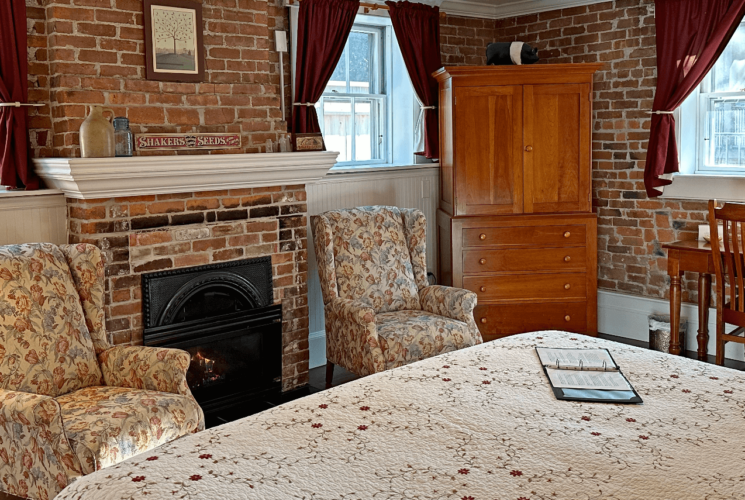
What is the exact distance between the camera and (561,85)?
5277 millimetres

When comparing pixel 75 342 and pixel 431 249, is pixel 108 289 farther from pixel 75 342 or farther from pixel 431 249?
pixel 431 249

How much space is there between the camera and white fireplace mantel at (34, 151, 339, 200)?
353 centimetres

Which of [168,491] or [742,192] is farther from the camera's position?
[742,192]

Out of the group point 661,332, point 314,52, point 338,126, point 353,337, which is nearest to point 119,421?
point 353,337

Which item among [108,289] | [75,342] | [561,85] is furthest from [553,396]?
[561,85]

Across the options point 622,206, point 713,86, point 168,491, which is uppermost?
point 713,86

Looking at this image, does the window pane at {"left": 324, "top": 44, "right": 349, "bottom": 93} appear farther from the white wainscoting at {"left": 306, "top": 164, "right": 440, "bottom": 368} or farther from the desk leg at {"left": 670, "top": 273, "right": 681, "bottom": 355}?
the desk leg at {"left": 670, "top": 273, "right": 681, "bottom": 355}

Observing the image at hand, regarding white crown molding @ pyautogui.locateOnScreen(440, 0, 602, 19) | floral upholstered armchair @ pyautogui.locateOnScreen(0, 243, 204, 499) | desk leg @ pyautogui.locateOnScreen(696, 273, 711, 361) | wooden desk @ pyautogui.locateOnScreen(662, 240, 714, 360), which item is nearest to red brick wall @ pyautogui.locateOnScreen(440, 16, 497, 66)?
white crown molding @ pyautogui.locateOnScreen(440, 0, 602, 19)

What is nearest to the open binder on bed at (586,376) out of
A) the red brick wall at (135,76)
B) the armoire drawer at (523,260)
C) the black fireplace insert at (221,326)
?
the black fireplace insert at (221,326)

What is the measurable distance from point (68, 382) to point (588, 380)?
214 cm

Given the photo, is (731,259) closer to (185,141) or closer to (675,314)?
(675,314)

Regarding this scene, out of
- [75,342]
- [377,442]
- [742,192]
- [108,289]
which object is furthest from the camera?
[742,192]

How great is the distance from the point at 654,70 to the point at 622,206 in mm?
1011

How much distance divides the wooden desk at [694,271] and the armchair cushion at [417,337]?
1379 mm
